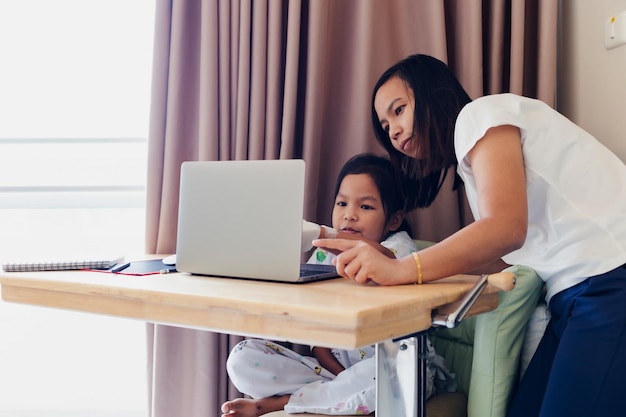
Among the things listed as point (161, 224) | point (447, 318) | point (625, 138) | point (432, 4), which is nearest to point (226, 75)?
point (161, 224)

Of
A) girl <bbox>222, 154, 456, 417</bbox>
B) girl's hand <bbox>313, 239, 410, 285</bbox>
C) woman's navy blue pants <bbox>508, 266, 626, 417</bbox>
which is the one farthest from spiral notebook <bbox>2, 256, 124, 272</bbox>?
woman's navy blue pants <bbox>508, 266, 626, 417</bbox>

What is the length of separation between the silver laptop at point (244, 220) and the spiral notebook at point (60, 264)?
0.56 ft

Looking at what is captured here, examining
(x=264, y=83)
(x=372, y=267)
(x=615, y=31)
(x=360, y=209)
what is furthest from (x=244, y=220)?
(x=615, y=31)

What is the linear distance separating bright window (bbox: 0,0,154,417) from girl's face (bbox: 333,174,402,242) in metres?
0.74

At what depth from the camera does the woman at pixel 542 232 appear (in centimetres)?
95

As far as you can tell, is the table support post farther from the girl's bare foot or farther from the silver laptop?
the girl's bare foot

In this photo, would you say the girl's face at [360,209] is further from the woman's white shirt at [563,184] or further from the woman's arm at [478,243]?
the woman's arm at [478,243]

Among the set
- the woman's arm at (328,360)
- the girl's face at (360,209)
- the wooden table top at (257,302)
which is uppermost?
the girl's face at (360,209)

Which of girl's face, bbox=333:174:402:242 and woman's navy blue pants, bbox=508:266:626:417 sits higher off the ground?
girl's face, bbox=333:174:402:242

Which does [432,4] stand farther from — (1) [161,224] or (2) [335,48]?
(1) [161,224]

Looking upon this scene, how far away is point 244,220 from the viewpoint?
102 centimetres

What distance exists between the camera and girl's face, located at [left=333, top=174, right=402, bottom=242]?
161 cm

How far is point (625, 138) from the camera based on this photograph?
1.41 meters

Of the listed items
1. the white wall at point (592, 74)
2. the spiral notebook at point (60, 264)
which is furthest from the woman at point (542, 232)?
the spiral notebook at point (60, 264)
